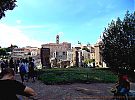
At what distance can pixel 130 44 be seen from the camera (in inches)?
1794

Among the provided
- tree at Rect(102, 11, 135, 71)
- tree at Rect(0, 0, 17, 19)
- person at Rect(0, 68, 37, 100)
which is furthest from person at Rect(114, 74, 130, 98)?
tree at Rect(102, 11, 135, 71)

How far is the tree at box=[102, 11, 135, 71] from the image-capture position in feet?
146

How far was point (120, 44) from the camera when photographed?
46.4 metres

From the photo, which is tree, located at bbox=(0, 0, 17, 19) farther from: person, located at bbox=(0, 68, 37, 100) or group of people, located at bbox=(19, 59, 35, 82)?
A: person, located at bbox=(0, 68, 37, 100)

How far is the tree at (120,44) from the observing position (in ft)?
146

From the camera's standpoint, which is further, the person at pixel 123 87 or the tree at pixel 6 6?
the tree at pixel 6 6

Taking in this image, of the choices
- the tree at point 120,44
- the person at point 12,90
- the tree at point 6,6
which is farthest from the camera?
the tree at point 120,44

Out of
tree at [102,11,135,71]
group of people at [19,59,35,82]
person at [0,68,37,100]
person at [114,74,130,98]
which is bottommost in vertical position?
person at [114,74,130,98]

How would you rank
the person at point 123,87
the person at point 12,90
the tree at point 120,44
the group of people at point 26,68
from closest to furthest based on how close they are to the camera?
the person at point 12,90 < the person at point 123,87 < the group of people at point 26,68 < the tree at point 120,44

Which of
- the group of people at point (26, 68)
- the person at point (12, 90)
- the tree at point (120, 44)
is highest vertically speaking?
the tree at point (120, 44)

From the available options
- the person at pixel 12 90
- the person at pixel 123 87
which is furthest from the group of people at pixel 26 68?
the person at pixel 12 90

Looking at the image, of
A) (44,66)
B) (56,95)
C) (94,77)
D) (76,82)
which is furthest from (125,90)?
(44,66)

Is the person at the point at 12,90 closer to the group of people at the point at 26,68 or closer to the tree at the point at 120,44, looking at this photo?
the group of people at the point at 26,68

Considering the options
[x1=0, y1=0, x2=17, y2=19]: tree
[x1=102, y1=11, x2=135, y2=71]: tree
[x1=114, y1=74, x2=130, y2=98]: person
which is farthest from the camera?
[x1=102, y1=11, x2=135, y2=71]: tree
